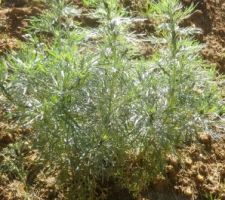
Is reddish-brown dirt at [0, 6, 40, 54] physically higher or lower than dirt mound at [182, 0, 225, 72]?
higher

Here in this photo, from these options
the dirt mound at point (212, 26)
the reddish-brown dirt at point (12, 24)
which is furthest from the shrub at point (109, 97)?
the dirt mound at point (212, 26)

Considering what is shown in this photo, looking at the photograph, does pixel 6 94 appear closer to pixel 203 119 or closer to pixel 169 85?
pixel 169 85

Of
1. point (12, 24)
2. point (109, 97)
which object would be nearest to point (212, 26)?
point (12, 24)

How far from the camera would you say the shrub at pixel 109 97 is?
2.39 metres

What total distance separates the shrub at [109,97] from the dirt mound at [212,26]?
139cm

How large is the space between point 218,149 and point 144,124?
1128 millimetres

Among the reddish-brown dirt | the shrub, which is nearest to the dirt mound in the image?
the shrub

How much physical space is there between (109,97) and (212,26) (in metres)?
2.18

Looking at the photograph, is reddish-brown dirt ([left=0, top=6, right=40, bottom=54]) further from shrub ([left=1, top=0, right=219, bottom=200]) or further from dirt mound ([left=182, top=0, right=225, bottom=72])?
dirt mound ([left=182, top=0, right=225, bottom=72])

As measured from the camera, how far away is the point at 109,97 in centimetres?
258

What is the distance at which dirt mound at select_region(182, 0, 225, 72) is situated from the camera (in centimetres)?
408

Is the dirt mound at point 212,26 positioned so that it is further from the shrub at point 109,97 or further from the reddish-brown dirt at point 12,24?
the reddish-brown dirt at point 12,24

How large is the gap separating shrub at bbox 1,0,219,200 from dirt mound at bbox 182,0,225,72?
4.55ft

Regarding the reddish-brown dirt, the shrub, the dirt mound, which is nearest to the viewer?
the shrub
